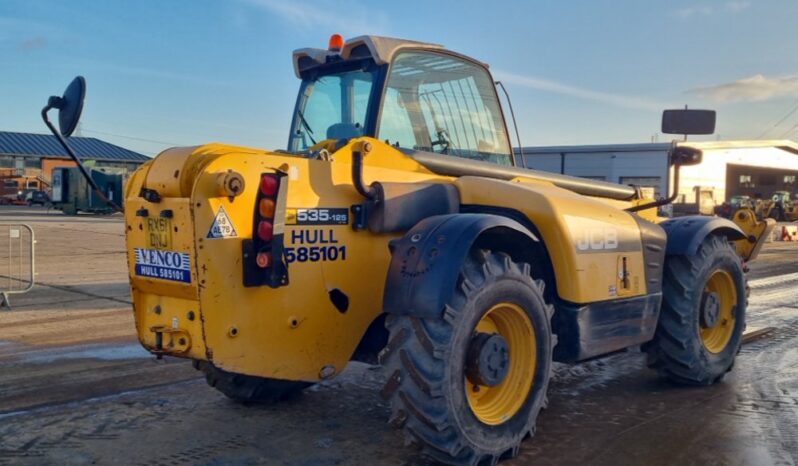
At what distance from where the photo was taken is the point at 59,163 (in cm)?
6856

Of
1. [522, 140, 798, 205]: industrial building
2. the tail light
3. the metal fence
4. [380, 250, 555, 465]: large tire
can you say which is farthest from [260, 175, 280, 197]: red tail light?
[522, 140, 798, 205]: industrial building

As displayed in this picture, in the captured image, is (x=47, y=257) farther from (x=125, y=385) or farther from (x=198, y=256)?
(x=198, y=256)

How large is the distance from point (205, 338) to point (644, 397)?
3.50m

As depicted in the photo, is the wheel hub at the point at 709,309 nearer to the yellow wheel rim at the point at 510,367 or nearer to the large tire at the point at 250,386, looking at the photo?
the yellow wheel rim at the point at 510,367

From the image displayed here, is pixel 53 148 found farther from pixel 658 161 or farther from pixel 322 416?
pixel 322 416

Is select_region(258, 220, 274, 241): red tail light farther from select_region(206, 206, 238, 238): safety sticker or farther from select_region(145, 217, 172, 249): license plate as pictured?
select_region(145, 217, 172, 249): license plate

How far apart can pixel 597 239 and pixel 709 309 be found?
1707 millimetres

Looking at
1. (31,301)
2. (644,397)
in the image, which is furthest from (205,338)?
(31,301)

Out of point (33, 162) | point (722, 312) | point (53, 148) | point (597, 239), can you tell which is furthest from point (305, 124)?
point (53, 148)

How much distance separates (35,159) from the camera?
6600 cm

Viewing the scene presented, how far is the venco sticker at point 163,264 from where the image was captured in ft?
13.1

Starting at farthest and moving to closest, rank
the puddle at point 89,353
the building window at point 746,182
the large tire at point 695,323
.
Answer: the building window at point 746,182, the puddle at point 89,353, the large tire at point 695,323

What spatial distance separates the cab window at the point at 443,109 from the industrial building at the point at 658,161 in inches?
945

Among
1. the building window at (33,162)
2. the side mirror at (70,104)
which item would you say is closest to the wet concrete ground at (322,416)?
the side mirror at (70,104)
